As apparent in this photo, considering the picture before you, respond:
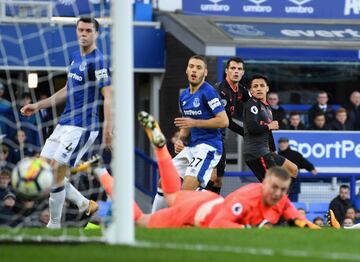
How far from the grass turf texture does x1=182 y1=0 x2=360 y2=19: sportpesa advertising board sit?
12804 millimetres

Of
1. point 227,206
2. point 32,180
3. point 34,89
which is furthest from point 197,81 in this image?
point 34,89

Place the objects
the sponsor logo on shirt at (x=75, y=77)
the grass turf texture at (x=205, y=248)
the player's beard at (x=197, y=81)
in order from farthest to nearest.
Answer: the player's beard at (x=197, y=81) < the sponsor logo on shirt at (x=75, y=77) < the grass turf texture at (x=205, y=248)

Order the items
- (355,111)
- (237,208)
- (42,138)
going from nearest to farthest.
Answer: (237,208) → (42,138) → (355,111)

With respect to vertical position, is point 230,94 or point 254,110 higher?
point 230,94

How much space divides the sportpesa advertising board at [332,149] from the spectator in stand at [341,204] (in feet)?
5.69

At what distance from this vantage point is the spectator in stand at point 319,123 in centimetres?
2125

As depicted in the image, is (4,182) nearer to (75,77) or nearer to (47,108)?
(47,108)

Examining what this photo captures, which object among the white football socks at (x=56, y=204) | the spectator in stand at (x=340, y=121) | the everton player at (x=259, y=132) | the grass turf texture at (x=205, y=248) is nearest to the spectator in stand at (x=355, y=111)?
the spectator in stand at (x=340, y=121)

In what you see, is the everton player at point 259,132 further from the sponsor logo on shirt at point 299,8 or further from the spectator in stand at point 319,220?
the sponsor logo on shirt at point 299,8

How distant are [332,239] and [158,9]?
42.5ft

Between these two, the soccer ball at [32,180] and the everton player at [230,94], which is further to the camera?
the everton player at [230,94]

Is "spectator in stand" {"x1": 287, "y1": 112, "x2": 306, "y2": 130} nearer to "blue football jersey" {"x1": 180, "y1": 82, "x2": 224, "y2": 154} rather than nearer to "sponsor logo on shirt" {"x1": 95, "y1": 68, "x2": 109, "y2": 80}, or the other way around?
"blue football jersey" {"x1": 180, "y1": 82, "x2": 224, "y2": 154}

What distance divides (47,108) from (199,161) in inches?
175

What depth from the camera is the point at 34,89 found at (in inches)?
812
